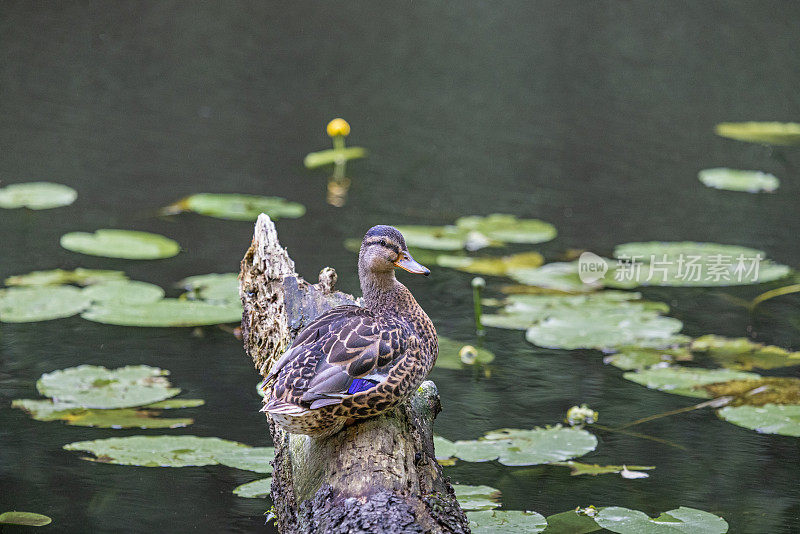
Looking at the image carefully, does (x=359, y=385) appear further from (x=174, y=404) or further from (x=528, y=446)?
(x=174, y=404)

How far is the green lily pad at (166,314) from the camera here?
428 centimetres

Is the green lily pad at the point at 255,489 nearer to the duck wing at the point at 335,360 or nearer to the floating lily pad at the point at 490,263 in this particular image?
the duck wing at the point at 335,360

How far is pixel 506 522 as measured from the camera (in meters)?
2.88

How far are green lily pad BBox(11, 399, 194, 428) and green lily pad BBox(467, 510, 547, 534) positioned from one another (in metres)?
1.17

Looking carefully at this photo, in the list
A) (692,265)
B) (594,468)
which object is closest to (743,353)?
(692,265)

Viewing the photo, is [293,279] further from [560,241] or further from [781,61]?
[781,61]

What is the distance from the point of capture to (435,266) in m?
5.30

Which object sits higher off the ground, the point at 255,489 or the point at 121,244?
the point at 121,244

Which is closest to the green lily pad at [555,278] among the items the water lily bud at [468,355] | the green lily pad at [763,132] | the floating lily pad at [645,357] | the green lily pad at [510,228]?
the green lily pad at [510,228]

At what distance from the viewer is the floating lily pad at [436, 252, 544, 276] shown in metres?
5.27

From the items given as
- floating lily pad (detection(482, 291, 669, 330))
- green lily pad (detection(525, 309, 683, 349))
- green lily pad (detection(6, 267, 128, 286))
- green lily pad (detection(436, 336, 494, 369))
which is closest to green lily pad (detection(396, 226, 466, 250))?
floating lily pad (detection(482, 291, 669, 330))

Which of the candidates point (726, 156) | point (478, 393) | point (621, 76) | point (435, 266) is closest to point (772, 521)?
point (478, 393)

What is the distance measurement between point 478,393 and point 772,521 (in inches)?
49.1

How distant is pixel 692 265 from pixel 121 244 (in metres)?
3.06
